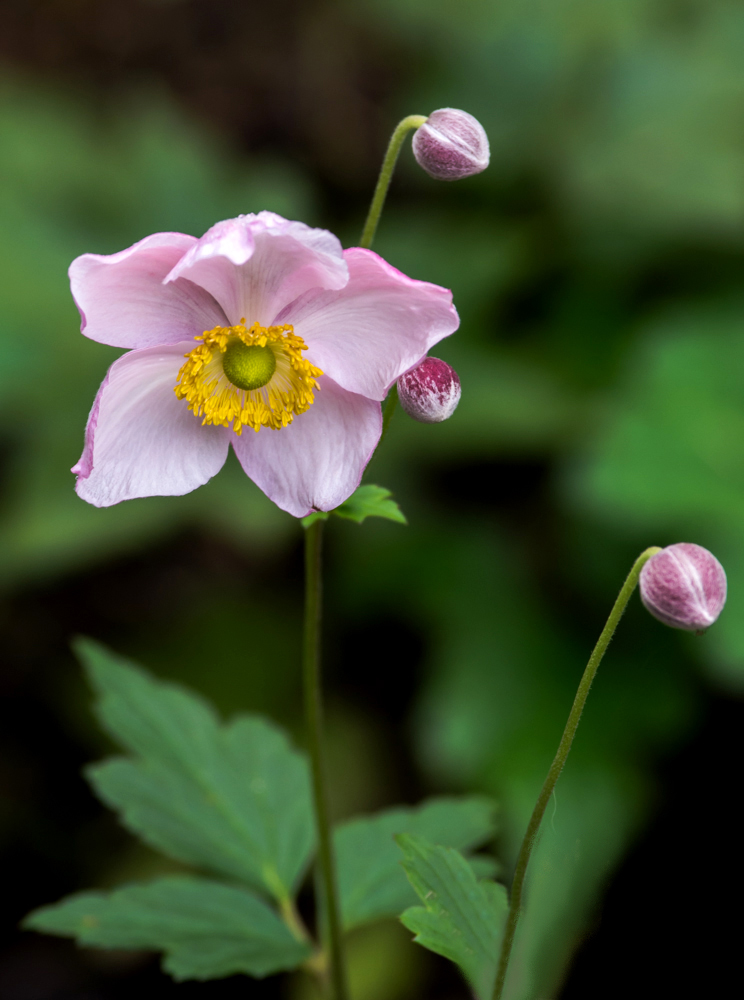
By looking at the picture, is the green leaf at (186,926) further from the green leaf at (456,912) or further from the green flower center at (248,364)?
the green flower center at (248,364)

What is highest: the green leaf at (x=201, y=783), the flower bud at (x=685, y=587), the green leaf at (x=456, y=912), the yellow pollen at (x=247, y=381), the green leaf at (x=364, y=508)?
the yellow pollen at (x=247, y=381)

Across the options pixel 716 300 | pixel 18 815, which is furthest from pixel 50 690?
pixel 716 300

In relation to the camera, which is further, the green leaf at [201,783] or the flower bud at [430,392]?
the green leaf at [201,783]

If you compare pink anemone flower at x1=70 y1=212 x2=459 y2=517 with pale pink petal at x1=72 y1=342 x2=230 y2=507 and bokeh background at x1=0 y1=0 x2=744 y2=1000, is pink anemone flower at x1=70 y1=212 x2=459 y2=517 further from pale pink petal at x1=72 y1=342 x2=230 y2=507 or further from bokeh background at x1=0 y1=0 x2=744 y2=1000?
bokeh background at x1=0 y1=0 x2=744 y2=1000

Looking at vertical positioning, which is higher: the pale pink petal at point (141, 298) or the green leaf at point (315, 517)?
the pale pink petal at point (141, 298)

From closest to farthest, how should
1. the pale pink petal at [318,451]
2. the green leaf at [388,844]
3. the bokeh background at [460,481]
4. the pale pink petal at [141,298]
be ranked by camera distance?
the pale pink petal at [141,298], the pale pink petal at [318,451], the green leaf at [388,844], the bokeh background at [460,481]

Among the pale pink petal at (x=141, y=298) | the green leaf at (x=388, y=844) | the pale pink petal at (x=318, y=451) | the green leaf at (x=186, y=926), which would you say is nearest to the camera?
the pale pink petal at (x=141, y=298)

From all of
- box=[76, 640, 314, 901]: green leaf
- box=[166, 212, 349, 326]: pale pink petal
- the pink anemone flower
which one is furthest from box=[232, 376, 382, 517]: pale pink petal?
box=[76, 640, 314, 901]: green leaf

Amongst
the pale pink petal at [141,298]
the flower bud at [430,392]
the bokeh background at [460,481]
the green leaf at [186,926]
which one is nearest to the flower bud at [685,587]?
the flower bud at [430,392]
